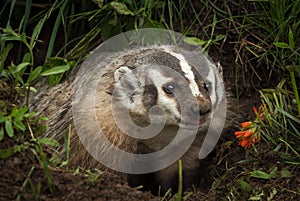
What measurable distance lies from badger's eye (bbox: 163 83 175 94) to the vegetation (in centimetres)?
49

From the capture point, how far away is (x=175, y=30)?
462 centimetres

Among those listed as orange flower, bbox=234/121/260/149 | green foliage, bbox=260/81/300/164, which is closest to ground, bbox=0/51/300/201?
green foliage, bbox=260/81/300/164

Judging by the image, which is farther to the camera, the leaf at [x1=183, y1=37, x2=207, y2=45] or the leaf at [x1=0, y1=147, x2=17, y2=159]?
the leaf at [x1=183, y1=37, x2=207, y2=45]

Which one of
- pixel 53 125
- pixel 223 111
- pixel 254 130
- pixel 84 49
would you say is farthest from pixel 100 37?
pixel 254 130

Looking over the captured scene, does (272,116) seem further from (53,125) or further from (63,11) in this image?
(63,11)

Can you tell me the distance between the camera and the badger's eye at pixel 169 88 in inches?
135

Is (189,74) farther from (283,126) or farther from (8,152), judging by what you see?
(8,152)

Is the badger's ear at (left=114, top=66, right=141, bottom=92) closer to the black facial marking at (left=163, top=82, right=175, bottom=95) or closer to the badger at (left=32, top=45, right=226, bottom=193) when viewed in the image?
the badger at (left=32, top=45, right=226, bottom=193)

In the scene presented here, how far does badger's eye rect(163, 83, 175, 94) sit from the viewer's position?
11.3ft

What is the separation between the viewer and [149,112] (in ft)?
11.5

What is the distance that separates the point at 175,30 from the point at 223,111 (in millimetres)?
914

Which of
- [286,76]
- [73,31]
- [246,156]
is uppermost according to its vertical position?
[73,31]

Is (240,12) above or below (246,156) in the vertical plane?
above

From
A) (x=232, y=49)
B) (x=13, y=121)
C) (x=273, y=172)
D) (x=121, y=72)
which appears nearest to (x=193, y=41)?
(x=232, y=49)
